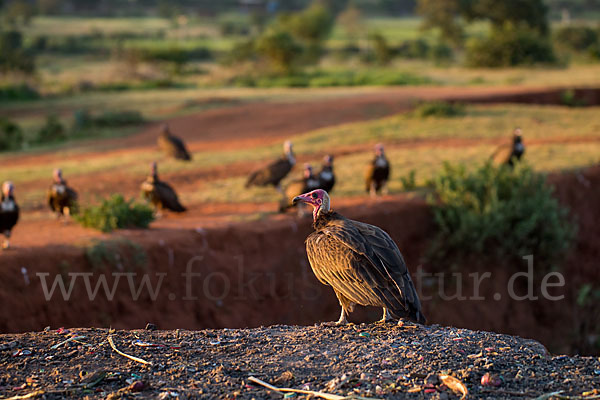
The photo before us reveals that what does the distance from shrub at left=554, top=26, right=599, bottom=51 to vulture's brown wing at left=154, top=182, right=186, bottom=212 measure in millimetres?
53649

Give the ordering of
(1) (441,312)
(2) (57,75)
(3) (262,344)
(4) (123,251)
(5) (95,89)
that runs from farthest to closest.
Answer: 1. (2) (57,75)
2. (5) (95,89)
3. (1) (441,312)
4. (4) (123,251)
5. (3) (262,344)

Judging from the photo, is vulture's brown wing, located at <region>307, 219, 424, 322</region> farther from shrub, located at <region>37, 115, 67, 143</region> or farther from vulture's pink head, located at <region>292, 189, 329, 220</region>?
shrub, located at <region>37, 115, 67, 143</region>

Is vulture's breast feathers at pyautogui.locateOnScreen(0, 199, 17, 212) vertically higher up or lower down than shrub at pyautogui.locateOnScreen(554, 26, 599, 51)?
lower down

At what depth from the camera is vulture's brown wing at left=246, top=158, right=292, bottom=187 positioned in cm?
1408

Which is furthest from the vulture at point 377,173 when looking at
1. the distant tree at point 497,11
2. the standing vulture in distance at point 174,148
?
the distant tree at point 497,11

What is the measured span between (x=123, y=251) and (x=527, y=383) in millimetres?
6616

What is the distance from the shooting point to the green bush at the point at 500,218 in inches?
502

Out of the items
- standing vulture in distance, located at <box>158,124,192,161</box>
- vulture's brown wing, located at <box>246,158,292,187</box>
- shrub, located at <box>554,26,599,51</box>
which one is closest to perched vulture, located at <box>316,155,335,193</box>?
vulture's brown wing, located at <box>246,158,292,187</box>

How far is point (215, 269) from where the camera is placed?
11.1m

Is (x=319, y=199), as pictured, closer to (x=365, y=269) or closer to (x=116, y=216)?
(x=365, y=269)

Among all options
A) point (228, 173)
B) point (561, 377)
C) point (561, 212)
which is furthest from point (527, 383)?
point (228, 173)

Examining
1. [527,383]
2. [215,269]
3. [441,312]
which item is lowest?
[441,312]

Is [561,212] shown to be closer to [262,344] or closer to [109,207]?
[109,207]

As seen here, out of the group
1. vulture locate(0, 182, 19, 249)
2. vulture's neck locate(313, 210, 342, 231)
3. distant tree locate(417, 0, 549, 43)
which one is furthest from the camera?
distant tree locate(417, 0, 549, 43)
